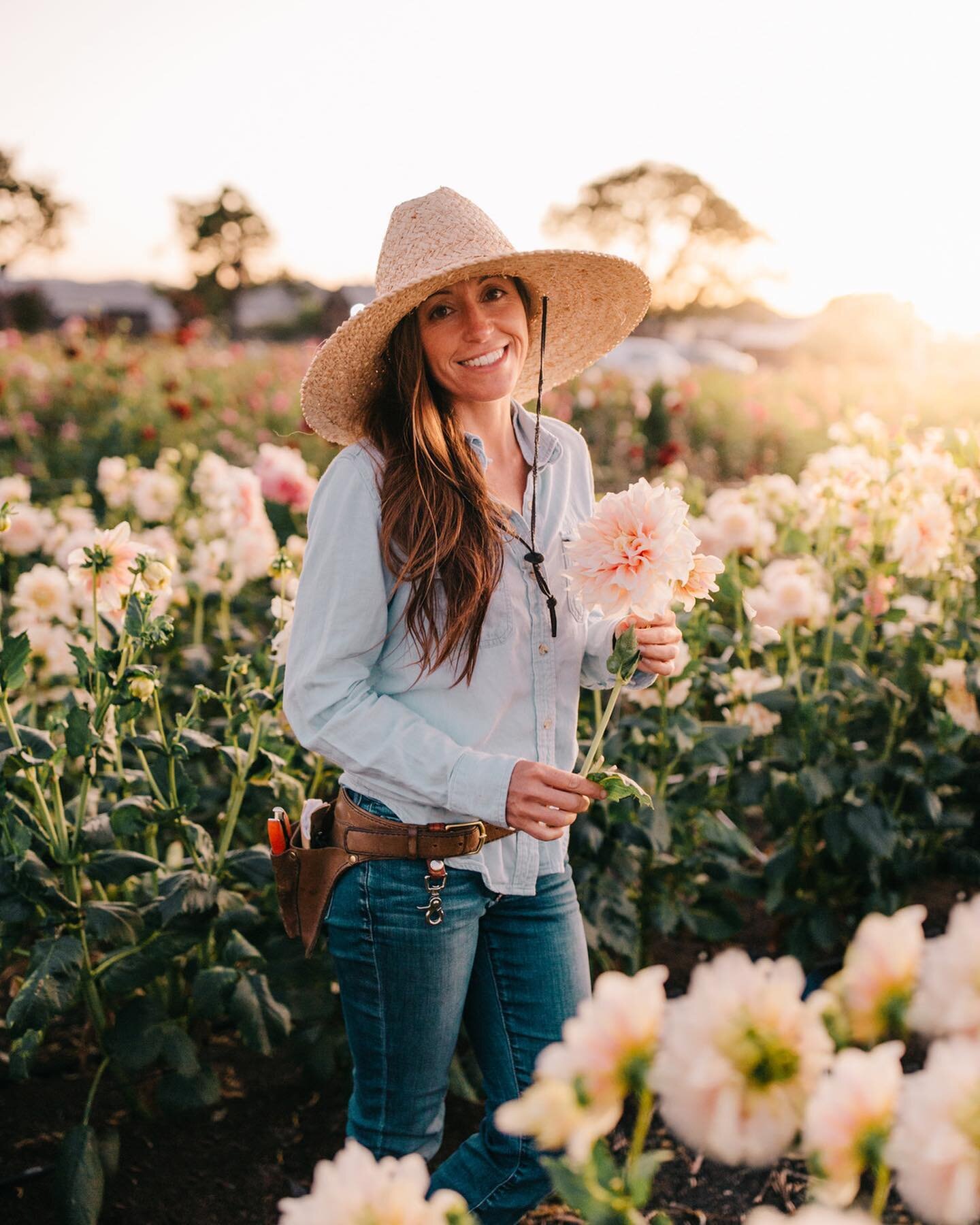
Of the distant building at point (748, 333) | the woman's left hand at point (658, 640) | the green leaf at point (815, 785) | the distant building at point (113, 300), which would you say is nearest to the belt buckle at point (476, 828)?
the woman's left hand at point (658, 640)

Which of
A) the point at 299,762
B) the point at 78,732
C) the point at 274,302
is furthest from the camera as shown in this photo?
the point at 274,302

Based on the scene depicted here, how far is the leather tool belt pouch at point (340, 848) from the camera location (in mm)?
1449

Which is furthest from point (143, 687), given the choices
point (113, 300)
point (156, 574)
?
point (113, 300)

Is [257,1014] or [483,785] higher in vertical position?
[483,785]

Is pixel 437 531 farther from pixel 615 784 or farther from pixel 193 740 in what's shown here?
pixel 193 740

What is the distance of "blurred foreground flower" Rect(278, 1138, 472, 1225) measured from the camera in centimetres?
56

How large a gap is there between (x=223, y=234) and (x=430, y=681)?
47.8 m

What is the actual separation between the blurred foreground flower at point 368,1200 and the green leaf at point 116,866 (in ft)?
4.46

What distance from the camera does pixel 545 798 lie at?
1.31 metres

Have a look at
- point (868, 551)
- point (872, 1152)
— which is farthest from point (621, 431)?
point (872, 1152)

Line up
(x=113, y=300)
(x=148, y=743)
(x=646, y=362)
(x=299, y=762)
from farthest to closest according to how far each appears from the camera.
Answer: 1. (x=113, y=300)
2. (x=646, y=362)
3. (x=299, y=762)
4. (x=148, y=743)

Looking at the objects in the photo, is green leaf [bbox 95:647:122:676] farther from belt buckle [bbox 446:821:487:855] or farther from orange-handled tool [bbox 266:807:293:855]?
belt buckle [bbox 446:821:487:855]

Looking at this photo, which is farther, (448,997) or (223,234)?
(223,234)

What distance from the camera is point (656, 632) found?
4.76 feet
